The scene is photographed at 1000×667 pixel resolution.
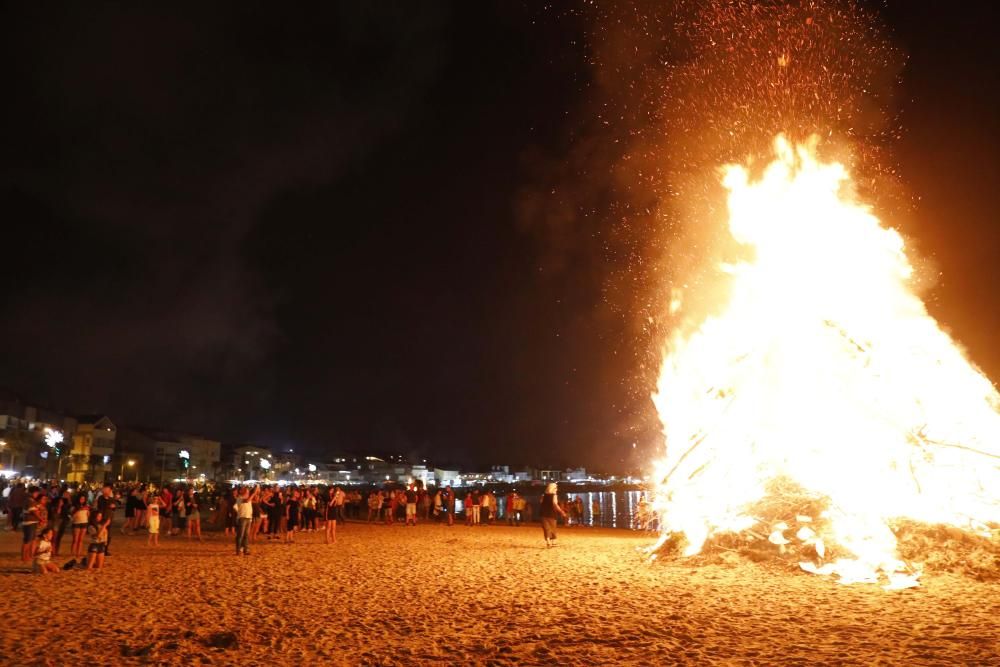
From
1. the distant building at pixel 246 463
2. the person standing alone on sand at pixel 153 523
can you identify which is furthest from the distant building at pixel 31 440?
the person standing alone on sand at pixel 153 523

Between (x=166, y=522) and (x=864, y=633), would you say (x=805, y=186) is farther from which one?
(x=166, y=522)

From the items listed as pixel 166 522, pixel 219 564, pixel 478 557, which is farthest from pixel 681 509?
pixel 166 522

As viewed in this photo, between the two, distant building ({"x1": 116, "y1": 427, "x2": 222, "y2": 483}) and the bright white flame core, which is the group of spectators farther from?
distant building ({"x1": 116, "y1": 427, "x2": 222, "y2": 483})

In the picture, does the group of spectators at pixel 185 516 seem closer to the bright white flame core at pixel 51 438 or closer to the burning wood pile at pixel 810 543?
the burning wood pile at pixel 810 543

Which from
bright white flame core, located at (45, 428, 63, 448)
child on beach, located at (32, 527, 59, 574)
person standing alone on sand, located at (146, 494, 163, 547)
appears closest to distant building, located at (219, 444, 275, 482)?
bright white flame core, located at (45, 428, 63, 448)

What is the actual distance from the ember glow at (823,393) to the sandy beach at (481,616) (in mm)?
2282

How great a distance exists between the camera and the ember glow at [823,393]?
14312mm

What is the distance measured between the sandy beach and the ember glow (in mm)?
2282

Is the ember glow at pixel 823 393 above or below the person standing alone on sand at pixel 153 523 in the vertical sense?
above

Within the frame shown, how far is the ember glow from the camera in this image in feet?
47.0

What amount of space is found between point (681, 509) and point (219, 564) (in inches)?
466

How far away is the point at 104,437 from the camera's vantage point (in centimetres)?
10275

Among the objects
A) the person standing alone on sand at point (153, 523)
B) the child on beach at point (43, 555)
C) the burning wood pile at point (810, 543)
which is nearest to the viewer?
the burning wood pile at point (810, 543)

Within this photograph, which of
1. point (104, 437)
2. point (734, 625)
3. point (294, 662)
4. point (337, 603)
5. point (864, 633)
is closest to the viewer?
point (294, 662)
